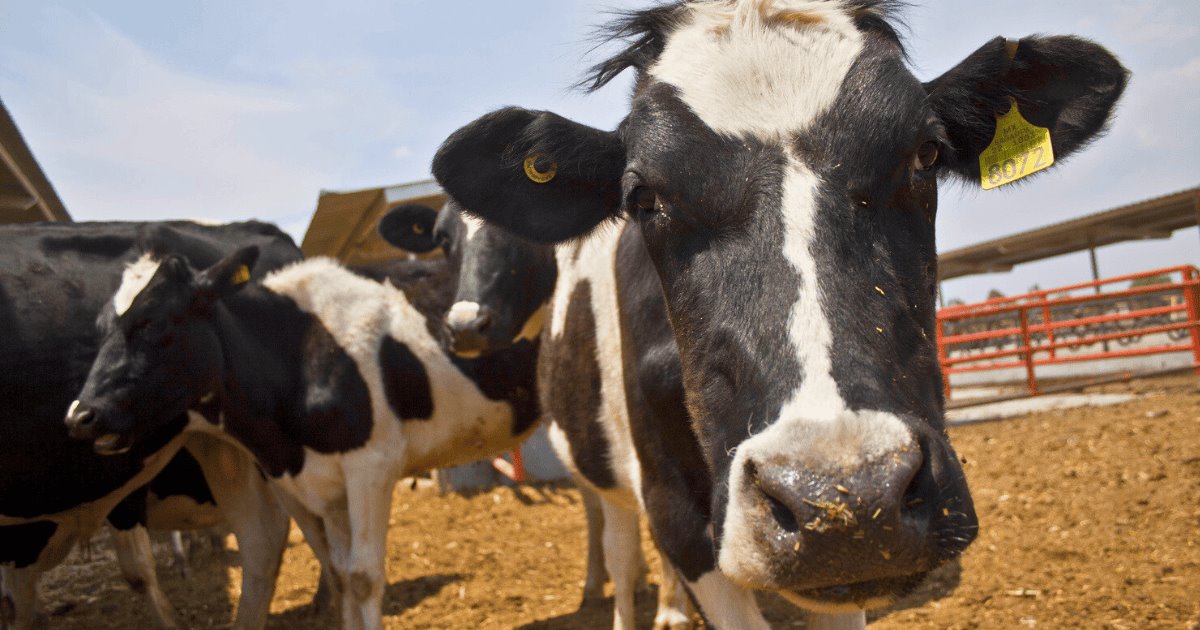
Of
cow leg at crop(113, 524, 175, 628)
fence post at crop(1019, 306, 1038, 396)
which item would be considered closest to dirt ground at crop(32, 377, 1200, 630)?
cow leg at crop(113, 524, 175, 628)

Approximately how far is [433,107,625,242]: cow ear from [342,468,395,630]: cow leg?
2792 mm

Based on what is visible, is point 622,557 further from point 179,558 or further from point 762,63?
point 179,558

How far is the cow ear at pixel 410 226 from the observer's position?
241 inches

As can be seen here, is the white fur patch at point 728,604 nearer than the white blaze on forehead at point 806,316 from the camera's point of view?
No

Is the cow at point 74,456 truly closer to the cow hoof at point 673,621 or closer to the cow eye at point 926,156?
the cow hoof at point 673,621

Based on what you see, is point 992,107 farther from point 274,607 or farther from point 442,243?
point 274,607

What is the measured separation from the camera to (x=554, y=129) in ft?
7.93

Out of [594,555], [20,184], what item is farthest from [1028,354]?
[20,184]

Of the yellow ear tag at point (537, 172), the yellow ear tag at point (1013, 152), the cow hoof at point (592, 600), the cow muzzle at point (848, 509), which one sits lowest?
the cow hoof at point (592, 600)

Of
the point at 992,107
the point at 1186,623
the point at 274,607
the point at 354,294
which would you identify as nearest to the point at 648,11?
the point at 992,107

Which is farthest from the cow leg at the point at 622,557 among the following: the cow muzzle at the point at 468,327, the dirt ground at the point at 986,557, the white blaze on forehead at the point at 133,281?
the white blaze on forehead at the point at 133,281

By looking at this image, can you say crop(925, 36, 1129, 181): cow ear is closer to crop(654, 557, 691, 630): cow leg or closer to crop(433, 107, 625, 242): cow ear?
crop(433, 107, 625, 242): cow ear

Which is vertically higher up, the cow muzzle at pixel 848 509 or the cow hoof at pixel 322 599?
the cow muzzle at pixel 848 509

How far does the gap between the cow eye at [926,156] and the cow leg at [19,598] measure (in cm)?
585
